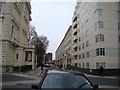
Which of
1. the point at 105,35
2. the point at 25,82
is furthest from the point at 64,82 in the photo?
the point at 105,35

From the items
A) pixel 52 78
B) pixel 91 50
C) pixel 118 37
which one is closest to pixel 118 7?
pixel 118 37

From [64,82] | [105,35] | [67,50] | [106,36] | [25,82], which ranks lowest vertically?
[25,82]

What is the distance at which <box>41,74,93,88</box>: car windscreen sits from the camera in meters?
5.34

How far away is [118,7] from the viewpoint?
127 feet

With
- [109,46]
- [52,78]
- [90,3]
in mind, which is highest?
[90,3]

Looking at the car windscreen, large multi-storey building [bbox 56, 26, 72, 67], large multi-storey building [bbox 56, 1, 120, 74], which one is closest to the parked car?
the car windscreen

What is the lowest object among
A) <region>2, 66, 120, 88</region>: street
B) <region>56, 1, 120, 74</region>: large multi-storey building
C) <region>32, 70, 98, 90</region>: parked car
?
<region>2, 66, 120, 88</region>: street

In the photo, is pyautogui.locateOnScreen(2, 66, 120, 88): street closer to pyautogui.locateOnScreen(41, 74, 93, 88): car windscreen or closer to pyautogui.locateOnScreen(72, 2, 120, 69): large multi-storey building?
pyautogui.locateOnScreen(41, 74, 93, 88): car windscreen

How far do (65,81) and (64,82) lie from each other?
62 mm

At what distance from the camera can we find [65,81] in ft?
18.0

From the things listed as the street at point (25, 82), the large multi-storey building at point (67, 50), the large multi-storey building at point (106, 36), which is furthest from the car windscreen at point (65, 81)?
the large multi-storey building at point (67, 50)

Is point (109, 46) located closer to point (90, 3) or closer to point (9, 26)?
point (90, 3)

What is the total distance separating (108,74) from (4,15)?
67.5ft

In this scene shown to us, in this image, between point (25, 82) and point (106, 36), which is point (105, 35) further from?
point (25, 82)
